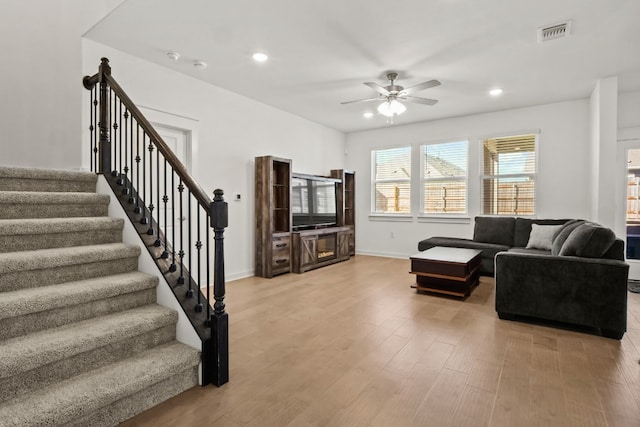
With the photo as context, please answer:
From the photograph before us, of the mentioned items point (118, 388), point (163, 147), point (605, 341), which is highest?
point (163, 147)

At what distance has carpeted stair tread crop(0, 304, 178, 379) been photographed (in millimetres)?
1546

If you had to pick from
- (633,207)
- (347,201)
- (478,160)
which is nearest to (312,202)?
(347,201)

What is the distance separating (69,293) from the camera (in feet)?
6.18

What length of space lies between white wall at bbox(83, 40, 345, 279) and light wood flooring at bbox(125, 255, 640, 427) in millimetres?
1612

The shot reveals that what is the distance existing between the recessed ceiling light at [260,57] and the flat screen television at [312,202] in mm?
1981

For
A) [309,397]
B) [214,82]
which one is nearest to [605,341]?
[309,397]

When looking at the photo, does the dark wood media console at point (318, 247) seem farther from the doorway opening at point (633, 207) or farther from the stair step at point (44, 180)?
the doorway opening at point (633, 207)

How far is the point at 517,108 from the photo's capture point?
5.84 m

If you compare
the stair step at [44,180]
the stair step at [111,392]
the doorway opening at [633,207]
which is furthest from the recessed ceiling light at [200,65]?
the doorway opening at [633,207]

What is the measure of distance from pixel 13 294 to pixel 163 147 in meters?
1.14

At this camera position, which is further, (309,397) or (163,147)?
(163,147)

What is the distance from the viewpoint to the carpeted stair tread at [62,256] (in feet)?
6.15

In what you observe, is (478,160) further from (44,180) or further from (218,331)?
(44,180)

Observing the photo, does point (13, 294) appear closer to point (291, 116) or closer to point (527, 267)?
point (527, 267)
